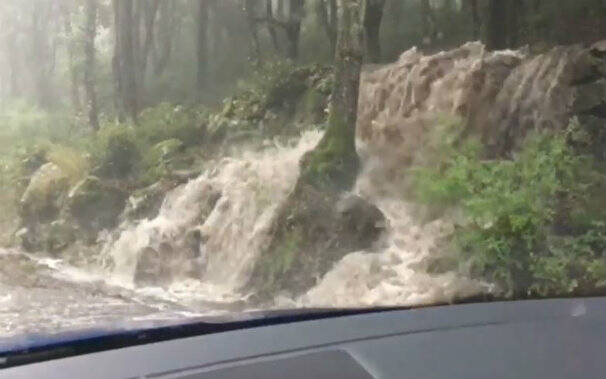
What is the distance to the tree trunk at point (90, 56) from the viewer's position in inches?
102

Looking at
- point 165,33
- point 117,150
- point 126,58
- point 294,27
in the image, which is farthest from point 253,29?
point 117,150

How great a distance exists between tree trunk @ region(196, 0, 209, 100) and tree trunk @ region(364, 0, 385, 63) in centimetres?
40

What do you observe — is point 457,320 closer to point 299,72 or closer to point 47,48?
point 299,72

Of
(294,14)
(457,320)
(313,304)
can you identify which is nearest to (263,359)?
(457,320)

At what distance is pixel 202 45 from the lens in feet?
8.55

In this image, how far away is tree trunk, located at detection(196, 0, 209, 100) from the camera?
2602 mm

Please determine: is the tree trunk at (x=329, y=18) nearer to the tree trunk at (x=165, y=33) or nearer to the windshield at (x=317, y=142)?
the windshield at (x=317, y=142)

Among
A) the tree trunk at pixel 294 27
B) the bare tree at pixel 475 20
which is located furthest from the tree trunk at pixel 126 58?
the bare tree at pixel 475 20

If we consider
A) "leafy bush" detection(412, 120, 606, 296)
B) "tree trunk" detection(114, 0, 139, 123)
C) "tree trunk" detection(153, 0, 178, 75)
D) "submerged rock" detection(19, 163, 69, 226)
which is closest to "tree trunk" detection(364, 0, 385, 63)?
"leafy bush" detection(412, 120, 606, 296)

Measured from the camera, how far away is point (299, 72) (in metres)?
2.64

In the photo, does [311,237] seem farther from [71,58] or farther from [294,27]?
[71,58]

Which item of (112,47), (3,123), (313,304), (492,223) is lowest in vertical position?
(313,304)

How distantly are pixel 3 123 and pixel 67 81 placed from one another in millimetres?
188

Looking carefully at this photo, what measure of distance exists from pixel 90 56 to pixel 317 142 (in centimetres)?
61
